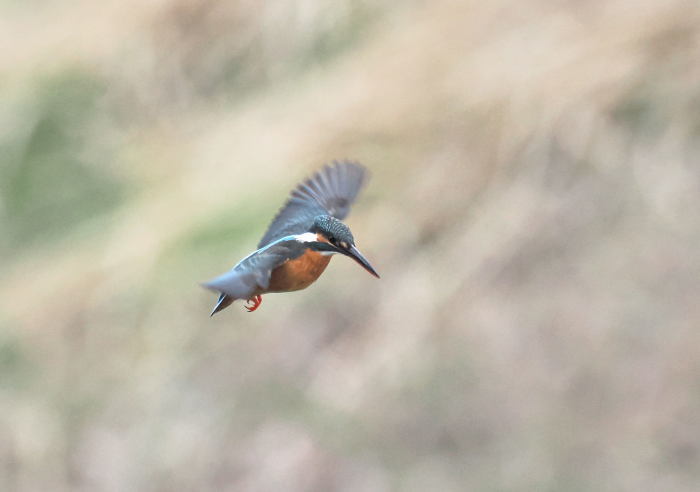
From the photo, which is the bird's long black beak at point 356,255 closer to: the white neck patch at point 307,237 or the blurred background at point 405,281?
the white neck patch at point 307,237

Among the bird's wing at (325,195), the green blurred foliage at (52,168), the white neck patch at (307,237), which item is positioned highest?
the green blurred foliage at (52,168)

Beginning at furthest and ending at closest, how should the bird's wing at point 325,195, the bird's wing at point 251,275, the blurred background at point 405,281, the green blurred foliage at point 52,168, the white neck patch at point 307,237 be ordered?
the green blurred foliage at point 52,168 → the blurred background at point 405,281 → the bird's wing at point 325,195 → the white neck patch at point 307,237 → the bird's wing at point 251,275

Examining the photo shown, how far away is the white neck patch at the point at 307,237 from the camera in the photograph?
1297 millimetres

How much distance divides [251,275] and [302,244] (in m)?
0.15

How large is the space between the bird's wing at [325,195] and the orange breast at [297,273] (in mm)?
270

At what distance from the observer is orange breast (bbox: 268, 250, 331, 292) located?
121 centimetres

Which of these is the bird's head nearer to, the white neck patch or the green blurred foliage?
the white neck patch

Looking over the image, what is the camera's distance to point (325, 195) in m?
1.60

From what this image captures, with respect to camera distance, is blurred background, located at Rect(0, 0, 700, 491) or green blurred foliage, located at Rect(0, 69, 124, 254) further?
green blurred foliage, located at Rect(0, 69, 124, 254)

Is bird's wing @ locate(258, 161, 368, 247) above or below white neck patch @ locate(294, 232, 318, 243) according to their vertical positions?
above

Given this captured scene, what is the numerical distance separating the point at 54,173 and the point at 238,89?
74 cm

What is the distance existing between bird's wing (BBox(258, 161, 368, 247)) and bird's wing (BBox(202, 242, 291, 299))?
0.23 m

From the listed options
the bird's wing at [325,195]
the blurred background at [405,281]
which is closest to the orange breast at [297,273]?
the bird's wing at [325,195]

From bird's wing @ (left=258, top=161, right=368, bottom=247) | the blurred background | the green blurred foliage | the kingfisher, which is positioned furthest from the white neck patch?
the green blurred foliage
